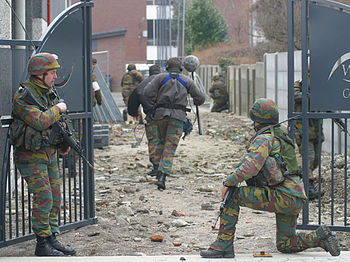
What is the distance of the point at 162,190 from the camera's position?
1002 cm

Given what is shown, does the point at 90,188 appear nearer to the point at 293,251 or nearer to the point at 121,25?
the point at 293,251

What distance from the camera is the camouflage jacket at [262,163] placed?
18.4ft

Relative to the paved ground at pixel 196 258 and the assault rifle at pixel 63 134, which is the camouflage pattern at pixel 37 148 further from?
the paved ground at pixel 196 258

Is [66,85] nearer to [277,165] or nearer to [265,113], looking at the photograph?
[265,113]

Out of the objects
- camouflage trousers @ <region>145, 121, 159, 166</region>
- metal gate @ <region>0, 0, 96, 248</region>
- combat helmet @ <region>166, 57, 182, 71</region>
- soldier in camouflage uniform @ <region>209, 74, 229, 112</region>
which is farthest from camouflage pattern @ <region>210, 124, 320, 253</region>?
soldier in camouflage uniform @ <region>209, 74, 229, 112</region>

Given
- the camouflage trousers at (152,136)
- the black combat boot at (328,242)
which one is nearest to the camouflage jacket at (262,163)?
the black combat boot at (328,242)

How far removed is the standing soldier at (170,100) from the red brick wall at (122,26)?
4470 cm

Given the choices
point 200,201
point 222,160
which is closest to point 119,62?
point 222,160

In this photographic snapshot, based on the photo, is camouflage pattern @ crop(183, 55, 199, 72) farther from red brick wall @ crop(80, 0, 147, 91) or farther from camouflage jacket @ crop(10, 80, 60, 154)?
red brick wall @ crop(80, 0, 147, 91)

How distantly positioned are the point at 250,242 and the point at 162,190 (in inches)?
134

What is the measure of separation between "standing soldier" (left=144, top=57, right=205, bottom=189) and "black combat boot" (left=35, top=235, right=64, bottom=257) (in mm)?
4028

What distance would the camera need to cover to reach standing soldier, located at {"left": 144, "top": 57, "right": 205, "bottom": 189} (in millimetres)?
10211

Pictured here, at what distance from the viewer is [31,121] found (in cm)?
591

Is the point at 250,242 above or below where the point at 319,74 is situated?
below
